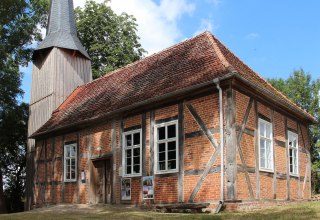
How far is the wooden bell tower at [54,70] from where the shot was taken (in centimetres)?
2245

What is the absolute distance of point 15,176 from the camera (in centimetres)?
3155

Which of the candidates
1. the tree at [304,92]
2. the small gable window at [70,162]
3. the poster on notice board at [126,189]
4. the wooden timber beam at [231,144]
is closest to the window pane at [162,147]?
the poster on notice board at [126,189]

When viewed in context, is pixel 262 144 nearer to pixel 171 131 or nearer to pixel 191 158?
pixel 191 158

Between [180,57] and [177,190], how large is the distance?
17.8ft

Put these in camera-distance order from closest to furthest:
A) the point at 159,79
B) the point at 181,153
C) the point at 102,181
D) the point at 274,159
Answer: the point at 181,153 < the point at 274,159 < the point at 159,79 < the point at 102,181

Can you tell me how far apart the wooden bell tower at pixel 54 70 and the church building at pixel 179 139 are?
1500 millimetres

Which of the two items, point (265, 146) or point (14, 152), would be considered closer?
point (265, 146)

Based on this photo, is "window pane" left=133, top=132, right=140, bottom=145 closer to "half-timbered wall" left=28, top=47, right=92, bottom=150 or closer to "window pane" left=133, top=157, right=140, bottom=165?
"window pane" left=133, top=157, right=140, bottom=165

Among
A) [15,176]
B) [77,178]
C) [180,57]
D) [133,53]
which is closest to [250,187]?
[180,57]

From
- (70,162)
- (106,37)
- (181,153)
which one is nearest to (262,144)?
(181,153)

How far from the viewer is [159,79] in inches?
618

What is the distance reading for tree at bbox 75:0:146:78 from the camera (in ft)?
102

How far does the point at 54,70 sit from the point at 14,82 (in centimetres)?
414

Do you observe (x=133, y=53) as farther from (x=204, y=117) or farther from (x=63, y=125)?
(x=204, y=117)
